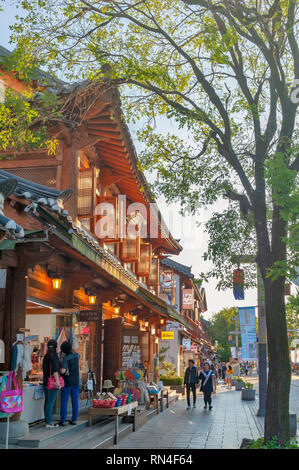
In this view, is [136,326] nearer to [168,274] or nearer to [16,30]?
[168,274]

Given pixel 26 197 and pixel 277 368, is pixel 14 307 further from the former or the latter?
pixel 277 368

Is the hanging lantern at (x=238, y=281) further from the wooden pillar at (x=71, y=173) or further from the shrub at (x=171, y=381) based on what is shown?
the shrub at (x=171, y=381)

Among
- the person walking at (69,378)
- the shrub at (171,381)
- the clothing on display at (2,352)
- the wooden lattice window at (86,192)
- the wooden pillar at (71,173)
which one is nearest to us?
the clothing on display at (2,352)

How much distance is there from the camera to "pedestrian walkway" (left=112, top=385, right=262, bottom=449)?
418 inches

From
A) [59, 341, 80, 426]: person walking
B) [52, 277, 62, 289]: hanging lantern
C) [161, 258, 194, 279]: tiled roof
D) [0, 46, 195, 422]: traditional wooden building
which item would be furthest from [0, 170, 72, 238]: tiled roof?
[161, 258, 194, 279]: tiled roof

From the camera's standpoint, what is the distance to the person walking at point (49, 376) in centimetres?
1003

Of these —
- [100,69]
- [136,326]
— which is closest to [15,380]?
[100,69]

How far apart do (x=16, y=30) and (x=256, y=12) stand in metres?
4.49

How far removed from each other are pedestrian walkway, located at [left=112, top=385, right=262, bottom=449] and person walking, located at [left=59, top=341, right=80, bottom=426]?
1.22 metres

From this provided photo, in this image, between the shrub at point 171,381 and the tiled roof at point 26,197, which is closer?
the tiled roof at point 26,197

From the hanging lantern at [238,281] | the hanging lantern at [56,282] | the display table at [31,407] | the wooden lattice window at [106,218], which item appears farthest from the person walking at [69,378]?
the wooden lattice window at [106,218]

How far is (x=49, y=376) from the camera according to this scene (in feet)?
33.6

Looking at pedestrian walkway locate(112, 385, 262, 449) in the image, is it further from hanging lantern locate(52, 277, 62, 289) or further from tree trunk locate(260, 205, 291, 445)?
hanging lantern locate(52, 277, 62, 289)

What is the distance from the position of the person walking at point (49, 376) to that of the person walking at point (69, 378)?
0.22m
